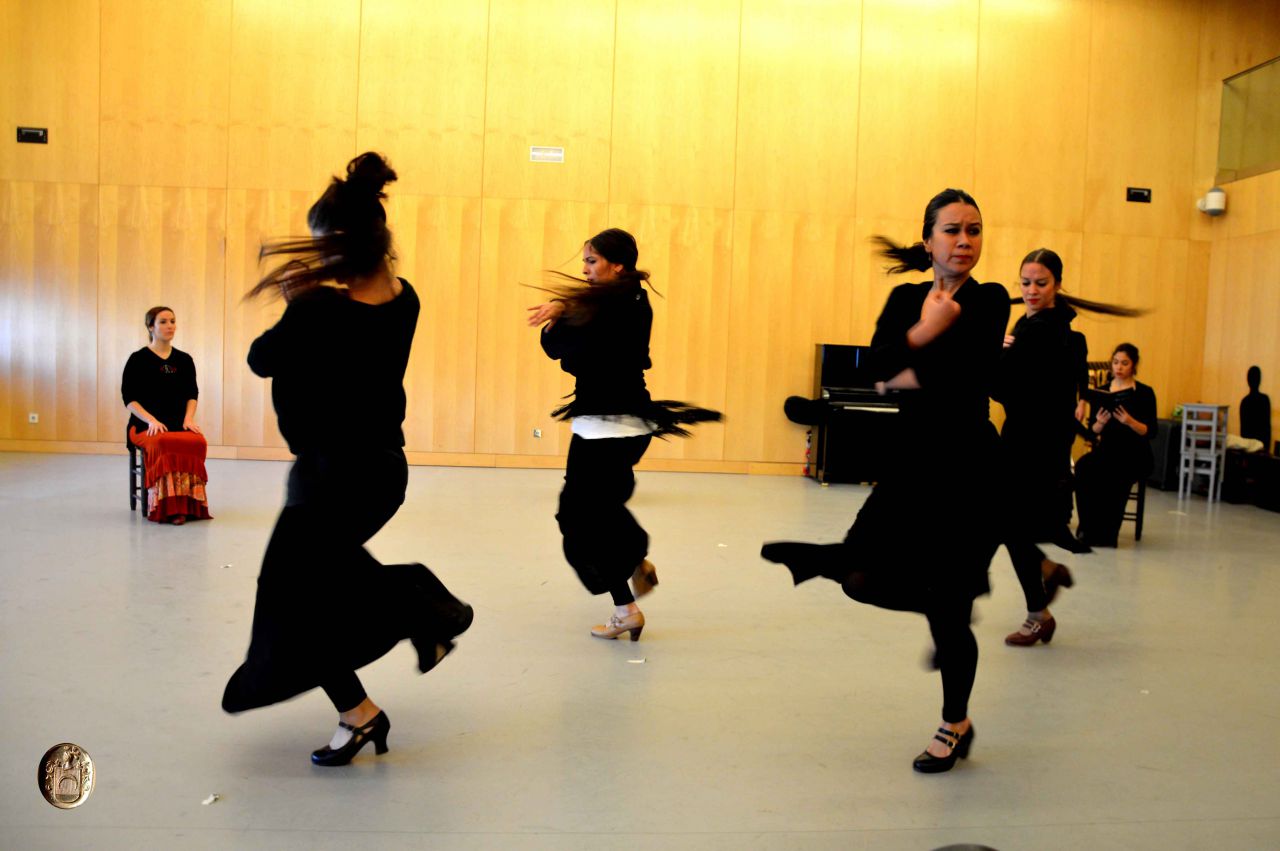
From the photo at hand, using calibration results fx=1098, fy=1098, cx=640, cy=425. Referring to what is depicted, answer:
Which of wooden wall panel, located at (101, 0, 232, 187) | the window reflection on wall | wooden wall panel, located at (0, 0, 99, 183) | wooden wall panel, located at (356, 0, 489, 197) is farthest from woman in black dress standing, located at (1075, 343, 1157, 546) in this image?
wooden wall panel, located at (0, 0, 99, 183)

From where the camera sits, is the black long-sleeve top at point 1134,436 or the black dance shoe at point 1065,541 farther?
the black long-sleeve top at point 1134,436

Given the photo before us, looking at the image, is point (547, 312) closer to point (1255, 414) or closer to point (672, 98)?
point (672, 98)

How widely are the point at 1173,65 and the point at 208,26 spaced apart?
30.1ft

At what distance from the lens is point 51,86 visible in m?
9.73

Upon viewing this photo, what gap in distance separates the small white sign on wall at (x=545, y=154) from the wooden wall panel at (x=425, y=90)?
1.53ft

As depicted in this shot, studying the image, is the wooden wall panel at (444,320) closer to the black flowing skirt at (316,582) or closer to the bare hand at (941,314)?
the black flowing skirt at (316,582)

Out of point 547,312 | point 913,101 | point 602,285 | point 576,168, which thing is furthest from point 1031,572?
point 913,101

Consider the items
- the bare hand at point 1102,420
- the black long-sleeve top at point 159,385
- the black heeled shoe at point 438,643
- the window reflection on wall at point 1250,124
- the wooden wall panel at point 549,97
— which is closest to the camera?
the black heeled shoe at point 438,643

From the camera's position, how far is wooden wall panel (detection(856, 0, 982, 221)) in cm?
1038

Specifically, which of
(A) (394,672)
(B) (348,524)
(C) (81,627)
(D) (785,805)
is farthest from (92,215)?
(D) (785,805)

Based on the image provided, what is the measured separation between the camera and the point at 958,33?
10.5m

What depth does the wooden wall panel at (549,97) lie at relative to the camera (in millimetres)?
10031

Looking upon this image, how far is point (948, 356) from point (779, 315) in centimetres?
757

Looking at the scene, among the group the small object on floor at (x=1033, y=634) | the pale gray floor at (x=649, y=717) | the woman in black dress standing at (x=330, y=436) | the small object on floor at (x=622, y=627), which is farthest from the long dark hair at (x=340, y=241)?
the small object on floor at (x=1033, y=634)
